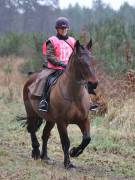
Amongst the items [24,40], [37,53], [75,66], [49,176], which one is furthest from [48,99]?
[24,40]

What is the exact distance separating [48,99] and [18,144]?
8.16 feet

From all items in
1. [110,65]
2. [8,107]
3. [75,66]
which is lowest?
[8,107]

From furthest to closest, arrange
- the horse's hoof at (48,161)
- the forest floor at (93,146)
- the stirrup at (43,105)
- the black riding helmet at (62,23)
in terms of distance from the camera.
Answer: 1. the horse's hoof at (48,161)
2. the black riding helmet at (62,23)
3. the stirrup at (43,105)
4. the forest floor at (93,146)

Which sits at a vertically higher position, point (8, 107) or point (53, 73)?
point (53, 73)

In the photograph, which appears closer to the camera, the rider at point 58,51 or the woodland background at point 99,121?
the woodland background at point 99,121

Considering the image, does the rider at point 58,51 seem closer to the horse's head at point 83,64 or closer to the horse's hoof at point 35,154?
the horse's head at point 83,64

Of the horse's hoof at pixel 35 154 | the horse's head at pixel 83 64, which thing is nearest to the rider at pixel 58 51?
the horse's head at pixel 83 64

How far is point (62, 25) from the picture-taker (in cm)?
948

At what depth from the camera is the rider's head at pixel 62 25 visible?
943 centimetres

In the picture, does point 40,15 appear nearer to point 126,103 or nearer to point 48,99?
point 126,103

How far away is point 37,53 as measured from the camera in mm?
24922

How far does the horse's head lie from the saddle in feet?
2.50

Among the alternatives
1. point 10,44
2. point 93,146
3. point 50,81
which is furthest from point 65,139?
point 10,44

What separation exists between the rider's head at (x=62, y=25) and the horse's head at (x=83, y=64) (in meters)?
0.90
